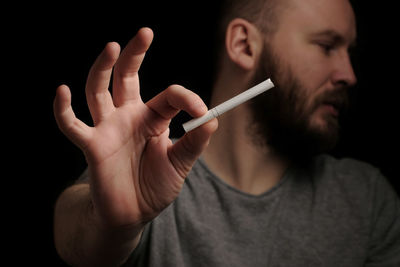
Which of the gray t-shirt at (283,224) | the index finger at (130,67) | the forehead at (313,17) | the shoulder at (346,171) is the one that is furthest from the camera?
the shoulder at (346,171)

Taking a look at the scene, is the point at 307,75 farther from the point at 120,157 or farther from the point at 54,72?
the point at 54,72

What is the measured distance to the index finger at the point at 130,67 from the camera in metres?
0.70

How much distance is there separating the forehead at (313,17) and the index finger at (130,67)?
0.56 m

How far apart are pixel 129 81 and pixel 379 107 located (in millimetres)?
1024

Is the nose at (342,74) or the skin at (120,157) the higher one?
the skin at (120,157)

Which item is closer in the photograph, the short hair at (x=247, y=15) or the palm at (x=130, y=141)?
the palm at (x=130, y=141)

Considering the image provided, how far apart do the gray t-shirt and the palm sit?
0.23 meters

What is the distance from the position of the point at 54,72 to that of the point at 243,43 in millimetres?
611

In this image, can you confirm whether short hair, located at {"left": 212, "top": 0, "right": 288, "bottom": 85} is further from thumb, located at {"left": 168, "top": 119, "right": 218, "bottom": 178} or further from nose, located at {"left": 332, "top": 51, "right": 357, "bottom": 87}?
thumb, located at {"left": 168, "top": 119, "right": 218, "bottom": 178}

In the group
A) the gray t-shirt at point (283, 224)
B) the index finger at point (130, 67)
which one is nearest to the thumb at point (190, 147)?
the index finger at point (130, 67)

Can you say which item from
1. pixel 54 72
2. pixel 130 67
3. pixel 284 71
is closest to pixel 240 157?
pixel 284 71

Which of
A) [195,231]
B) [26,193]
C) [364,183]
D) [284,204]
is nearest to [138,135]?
[195,231]

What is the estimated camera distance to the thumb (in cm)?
74

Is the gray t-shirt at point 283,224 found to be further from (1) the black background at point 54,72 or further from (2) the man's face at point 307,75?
(1) the black background at point 54,72
